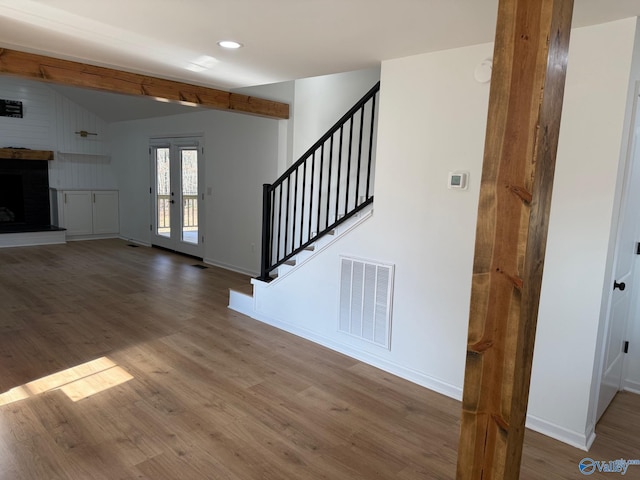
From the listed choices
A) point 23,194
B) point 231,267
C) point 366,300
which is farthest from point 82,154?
point 366,300

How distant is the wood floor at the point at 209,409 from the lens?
226cm

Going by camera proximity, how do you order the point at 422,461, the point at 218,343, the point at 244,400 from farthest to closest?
the point at 218,343 → the point at 244,400 → the point at 422,461

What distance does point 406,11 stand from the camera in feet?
7.43

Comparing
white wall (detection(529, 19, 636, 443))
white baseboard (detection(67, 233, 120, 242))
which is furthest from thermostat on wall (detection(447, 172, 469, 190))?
white baseboard (detection(67, 233, 120, 242))

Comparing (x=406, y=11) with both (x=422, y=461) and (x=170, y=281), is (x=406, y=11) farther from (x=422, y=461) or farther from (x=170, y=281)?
(x=170, y=281)

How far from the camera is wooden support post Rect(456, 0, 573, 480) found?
1.25 metres

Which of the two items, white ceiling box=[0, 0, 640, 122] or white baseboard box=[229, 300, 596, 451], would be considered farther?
white baseboard box=[229, 300, 596, 451]

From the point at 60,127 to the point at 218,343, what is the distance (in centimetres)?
721

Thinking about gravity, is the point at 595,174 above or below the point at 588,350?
above

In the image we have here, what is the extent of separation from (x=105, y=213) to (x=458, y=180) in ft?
27.8

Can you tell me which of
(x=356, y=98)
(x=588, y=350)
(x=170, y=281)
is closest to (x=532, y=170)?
(x=588, y=350)

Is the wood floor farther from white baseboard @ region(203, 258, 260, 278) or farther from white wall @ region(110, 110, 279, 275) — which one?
white wall @ region(110, 110, 279, 275)

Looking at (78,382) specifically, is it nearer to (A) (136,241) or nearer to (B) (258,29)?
(B) (258,29)

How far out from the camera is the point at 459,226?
2908mm
